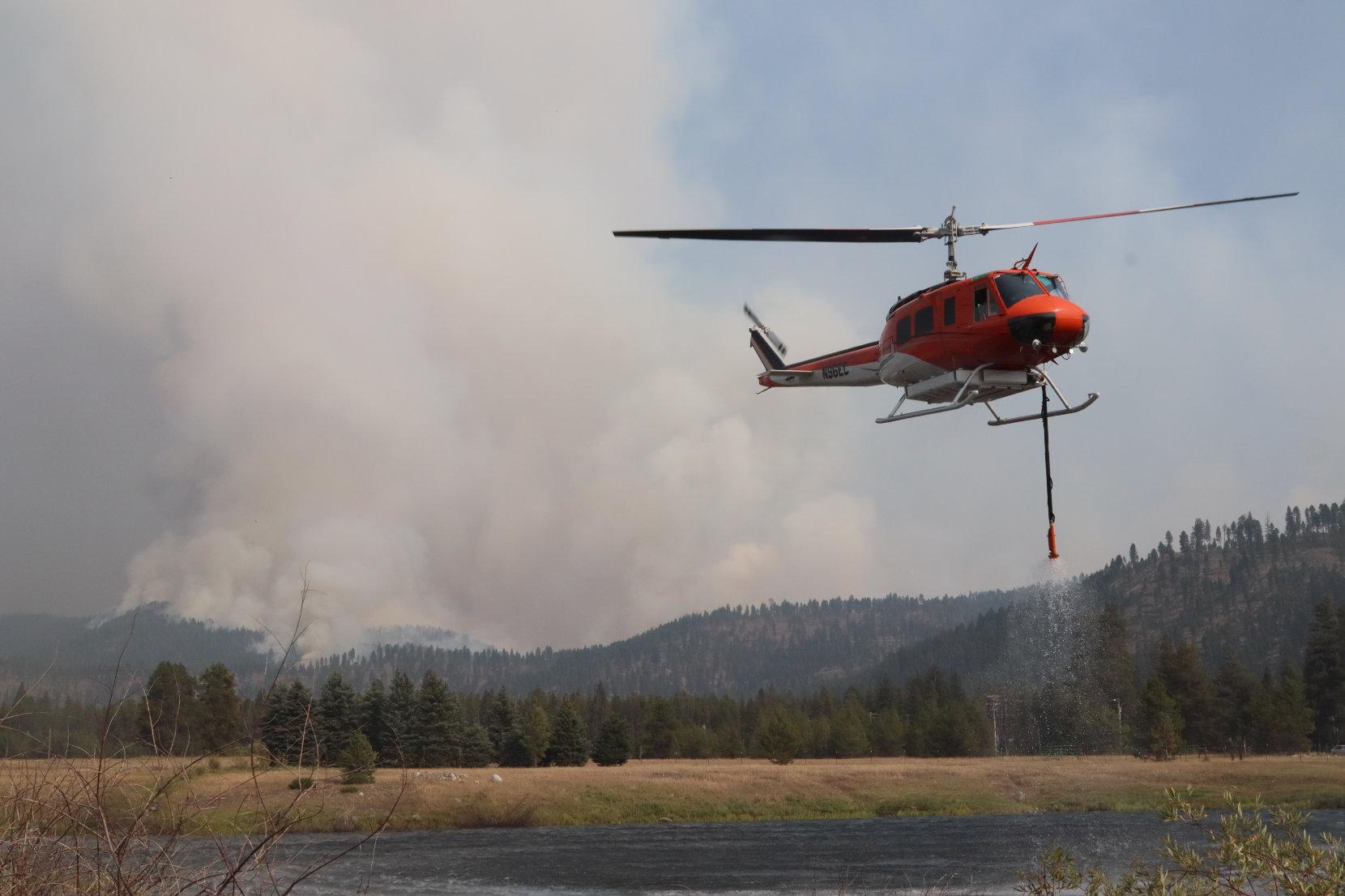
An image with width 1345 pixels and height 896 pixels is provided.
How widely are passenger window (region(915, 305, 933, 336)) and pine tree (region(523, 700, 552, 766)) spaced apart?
238ft

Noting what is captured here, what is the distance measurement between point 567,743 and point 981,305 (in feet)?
249

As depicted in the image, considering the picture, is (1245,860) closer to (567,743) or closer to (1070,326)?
(1070,326)

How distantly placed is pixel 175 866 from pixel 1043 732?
121364 mm

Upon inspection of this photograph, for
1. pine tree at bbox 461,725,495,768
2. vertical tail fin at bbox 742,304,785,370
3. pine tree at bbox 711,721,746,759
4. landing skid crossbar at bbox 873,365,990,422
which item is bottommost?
pine tree at bbox 711,721,746,759

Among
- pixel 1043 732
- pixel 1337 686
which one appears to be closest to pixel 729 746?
pixel 1043 732

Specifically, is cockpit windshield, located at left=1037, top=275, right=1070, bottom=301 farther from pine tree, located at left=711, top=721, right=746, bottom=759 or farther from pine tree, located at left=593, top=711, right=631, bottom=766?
pine tree, located at left=711, top=721, right=746, bottom=759

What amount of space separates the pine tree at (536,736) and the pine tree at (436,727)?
5668mm

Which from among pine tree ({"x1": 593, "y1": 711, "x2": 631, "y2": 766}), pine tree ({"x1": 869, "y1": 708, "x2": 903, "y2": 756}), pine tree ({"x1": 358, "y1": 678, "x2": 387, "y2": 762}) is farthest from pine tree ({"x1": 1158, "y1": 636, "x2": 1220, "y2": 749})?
pine tree ({"x1": 358, "y1": 678, "x2": 387, "y2": 762})

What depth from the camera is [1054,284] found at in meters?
18.2

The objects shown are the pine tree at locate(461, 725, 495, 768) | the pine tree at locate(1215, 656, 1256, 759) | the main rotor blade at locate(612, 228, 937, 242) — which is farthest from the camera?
the pine tree at locate(1215, 656, 1256, 759)

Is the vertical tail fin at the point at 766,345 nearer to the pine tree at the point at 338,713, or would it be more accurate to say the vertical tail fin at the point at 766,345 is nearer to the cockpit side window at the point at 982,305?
the cockpit side window at the point at 982,305

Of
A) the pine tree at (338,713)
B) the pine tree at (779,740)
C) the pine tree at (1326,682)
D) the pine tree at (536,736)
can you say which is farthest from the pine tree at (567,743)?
the pine tree at (1326,682)

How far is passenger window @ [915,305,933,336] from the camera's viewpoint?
18.9 m

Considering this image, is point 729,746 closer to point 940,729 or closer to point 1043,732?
point 940,729
